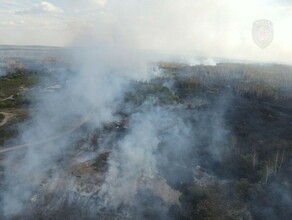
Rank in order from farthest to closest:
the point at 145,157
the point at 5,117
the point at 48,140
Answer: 1. the point at 5,117
2. the point at 48,140
3. the point at 145,157

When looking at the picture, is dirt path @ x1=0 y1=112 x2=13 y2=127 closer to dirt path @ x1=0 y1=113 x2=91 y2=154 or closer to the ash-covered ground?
the ash-covered ground

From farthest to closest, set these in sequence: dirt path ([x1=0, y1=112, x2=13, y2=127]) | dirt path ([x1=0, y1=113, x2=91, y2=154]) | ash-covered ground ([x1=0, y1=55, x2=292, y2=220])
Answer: dirt path ([x1=0, y1=112, x2=13, y2=127]) → dirt path ([x1=0, y1=113, x2=91, y2=154]) → ash-covered ground ([x1=0, y1=55, x2=292, y2=220])

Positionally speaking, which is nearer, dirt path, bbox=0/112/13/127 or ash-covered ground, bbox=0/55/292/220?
ash-covered ground, bbox=0/55/292/220

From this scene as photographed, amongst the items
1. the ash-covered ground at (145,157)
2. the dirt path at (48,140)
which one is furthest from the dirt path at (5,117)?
the dirt path at (48,140)

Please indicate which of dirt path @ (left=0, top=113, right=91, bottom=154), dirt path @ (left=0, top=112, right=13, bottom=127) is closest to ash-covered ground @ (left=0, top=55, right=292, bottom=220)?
dirt path @ (left=0, top=113, right=91, bottom=154)

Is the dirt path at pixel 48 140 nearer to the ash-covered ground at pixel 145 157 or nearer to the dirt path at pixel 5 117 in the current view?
the ash-covered ground at pixel 145 157

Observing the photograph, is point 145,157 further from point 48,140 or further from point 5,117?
point 5,117

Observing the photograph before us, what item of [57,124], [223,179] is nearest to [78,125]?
[57,124]

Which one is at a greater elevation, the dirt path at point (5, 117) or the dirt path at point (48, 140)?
the dirt path at point (48, 140)

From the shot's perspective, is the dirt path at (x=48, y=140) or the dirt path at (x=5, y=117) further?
the dirt path at (x=5, y=117)

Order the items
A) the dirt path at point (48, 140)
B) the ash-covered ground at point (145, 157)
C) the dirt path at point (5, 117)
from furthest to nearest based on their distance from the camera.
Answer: the dirt path at point (5, 117), the dirt path at point (48, 140), the ash-covered ground at point (145, 157)

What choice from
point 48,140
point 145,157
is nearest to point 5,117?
point 48,140

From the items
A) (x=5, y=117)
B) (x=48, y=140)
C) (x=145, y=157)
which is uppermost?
(x=145, y=157)

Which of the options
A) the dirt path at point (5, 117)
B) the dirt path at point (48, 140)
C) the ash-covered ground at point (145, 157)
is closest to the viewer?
the ash-covered ground at point (145, 157)
